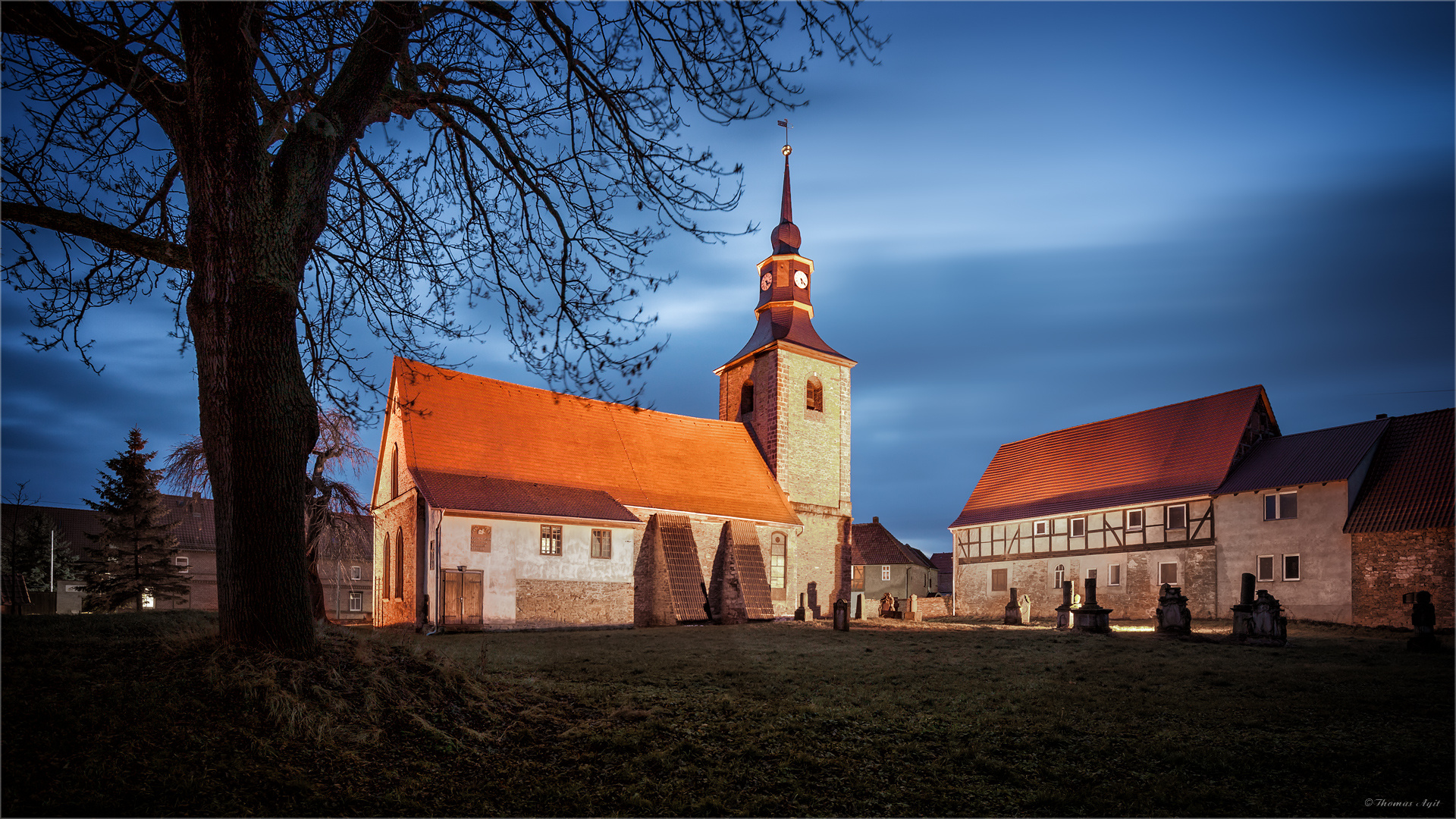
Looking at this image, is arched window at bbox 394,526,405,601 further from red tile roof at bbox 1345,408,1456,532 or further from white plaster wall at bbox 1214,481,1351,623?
red tile roof at bbox 1345,408,1456,532

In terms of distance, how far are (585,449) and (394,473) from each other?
6305 millimetres

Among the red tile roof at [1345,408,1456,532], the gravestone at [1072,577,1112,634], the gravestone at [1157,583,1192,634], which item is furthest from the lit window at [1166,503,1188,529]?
the gravestone at [1157,583,1192,634]

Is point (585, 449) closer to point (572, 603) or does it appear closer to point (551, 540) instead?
point (551, 540)

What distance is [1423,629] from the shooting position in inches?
627

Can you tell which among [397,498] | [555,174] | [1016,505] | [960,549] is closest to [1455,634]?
[1016,505]

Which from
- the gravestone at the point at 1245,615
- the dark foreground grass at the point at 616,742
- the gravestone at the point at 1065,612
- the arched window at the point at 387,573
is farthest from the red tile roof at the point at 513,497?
the gravestone at the point at 1245,615

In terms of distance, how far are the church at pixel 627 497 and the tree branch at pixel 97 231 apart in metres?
11.0

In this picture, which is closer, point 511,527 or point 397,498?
point 511,527

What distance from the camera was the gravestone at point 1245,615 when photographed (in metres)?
17.5

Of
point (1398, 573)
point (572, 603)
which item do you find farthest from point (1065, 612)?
point (572, 603)

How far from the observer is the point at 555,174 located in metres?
7.52

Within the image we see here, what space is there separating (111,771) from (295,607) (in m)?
1.85

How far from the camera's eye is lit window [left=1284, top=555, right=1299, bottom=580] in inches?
1008

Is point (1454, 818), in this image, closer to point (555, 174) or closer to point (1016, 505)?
point (555, 174)
